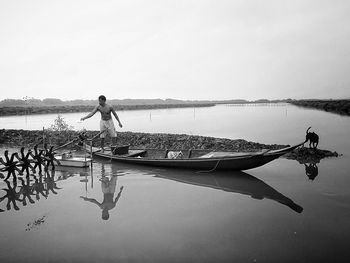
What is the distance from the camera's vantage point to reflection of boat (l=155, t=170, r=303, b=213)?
25.4ft

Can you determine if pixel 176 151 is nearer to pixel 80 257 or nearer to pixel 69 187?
pixel 69 187

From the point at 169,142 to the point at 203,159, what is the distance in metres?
6.51

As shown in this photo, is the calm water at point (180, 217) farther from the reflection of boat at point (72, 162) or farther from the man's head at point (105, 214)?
the reflection of boat at point (72, 162)

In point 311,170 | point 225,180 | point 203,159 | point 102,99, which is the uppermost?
point 102,99

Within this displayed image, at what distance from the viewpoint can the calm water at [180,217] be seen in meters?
4.83

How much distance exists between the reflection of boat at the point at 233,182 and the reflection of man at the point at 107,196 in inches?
70.1

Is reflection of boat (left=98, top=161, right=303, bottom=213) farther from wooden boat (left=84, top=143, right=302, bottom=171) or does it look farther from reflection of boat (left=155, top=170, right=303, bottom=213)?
wooden boat (left=84, top=143, right=302, bottom=171)

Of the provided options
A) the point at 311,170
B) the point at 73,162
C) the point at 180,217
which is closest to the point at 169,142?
the point at 73,162

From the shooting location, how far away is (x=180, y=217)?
20.8 ft

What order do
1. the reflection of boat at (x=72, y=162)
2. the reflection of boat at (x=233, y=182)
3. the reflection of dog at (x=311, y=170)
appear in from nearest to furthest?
the reflection of boat at (x=233, y=182) < the reflection of dog at (x=311, y=170) < the reflection of boat at (x=72, y=162)

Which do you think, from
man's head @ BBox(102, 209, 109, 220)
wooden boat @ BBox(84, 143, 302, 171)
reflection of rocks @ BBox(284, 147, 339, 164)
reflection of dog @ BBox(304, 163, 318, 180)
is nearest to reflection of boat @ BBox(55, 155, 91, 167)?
wooden boat @ BBox(84, 143, 302, 171)

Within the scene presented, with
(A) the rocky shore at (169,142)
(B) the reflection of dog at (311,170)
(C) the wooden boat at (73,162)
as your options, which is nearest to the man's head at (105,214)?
(C) the wooden boat at (73,162)

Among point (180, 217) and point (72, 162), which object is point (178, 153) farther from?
point (180, 217)

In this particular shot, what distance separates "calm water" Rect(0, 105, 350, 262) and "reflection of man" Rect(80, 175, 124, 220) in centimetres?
2
